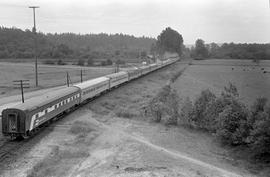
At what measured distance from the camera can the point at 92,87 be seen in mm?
39781

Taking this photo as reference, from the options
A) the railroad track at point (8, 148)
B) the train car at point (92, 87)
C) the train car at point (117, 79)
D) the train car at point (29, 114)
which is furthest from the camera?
the train car at point (117, 79)

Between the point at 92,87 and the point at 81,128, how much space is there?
13678 millimetres

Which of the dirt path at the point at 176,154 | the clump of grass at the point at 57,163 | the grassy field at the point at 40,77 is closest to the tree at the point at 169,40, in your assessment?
the grassy field at the point at 40,77

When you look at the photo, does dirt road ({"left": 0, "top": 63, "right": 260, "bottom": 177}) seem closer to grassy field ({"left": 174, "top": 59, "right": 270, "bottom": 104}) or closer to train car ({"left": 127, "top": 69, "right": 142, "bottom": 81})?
grassy field ({"left": 174, "top": 59, "right": 270, "bottom": 104})

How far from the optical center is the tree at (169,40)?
604 ft

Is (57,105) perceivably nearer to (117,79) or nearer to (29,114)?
(29,114)

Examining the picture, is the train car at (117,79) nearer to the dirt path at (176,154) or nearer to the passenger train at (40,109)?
the passenger train at (40,109)

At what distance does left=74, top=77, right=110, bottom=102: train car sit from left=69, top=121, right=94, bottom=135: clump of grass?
822cm

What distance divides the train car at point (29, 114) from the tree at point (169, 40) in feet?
523

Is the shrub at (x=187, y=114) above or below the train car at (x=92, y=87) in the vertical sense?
below

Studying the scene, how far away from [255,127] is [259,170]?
295 centimetres

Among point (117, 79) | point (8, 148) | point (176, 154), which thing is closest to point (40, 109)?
point (8, 148)

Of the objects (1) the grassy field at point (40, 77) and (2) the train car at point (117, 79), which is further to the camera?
(1) the grassy field at point (40, 77)

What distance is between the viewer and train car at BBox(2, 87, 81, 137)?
2233 cm
